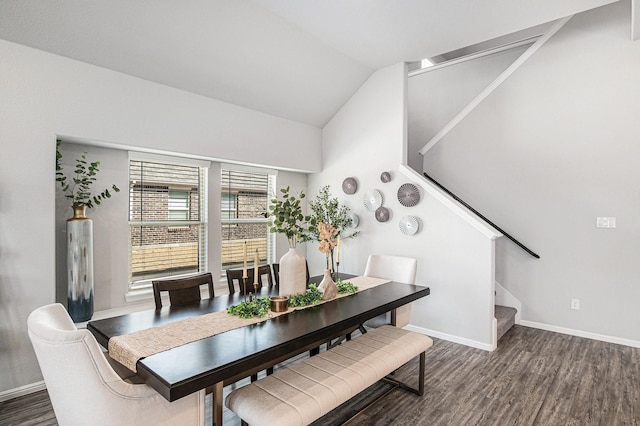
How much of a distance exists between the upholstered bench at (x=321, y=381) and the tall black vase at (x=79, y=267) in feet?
6.26

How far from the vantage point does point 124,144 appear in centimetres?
326

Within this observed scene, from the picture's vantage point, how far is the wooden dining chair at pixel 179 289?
8.36 ft

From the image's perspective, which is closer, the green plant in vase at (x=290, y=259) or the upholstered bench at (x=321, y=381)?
the upholstered bench at (x=321, y=381)

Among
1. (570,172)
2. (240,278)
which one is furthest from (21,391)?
(570,172)

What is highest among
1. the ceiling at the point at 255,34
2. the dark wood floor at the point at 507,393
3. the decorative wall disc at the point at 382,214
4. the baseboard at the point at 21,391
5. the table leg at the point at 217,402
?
the ceiling at the point at 255,34

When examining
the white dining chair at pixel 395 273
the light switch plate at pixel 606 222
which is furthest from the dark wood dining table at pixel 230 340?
the light switch plate at pixel 606 222

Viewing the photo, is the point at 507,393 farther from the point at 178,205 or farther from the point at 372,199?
the point at 178,205

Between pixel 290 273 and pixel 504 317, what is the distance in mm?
3095

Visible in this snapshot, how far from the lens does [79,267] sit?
9.73 feet

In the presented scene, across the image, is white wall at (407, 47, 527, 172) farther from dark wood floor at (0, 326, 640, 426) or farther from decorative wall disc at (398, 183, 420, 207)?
dark wood floor at (0, 326, 640, 426)

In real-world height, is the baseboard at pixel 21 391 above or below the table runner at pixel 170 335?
below

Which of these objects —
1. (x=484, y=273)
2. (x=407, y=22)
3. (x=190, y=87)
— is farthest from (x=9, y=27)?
(x=484, y=273)

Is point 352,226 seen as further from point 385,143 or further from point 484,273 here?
point 484,273

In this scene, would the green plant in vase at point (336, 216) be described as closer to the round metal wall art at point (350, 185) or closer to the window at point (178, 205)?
the round metal wall art at point (350, 185)
